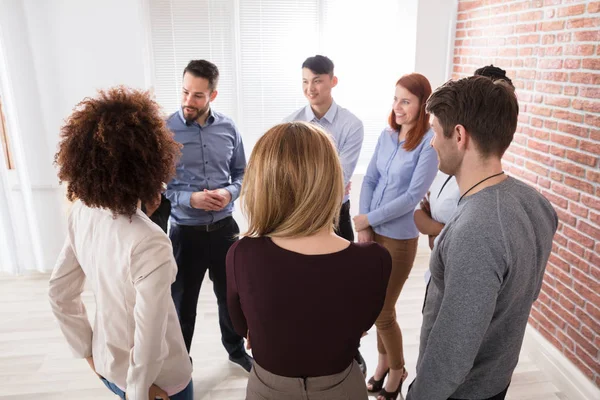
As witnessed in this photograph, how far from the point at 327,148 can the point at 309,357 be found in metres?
0.55

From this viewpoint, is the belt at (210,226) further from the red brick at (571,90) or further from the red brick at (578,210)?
the red brick at (571,90)

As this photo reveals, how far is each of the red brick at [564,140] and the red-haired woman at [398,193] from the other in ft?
2.90

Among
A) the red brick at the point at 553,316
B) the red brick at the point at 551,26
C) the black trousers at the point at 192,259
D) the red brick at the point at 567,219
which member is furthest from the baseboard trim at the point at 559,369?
the black trousers at the point at 192,259

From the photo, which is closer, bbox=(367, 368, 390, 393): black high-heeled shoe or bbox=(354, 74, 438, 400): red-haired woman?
bbox=(354, 74, 438, 400): red-haired woman

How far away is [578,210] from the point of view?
2.46 metres

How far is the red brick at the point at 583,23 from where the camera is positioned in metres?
2.28

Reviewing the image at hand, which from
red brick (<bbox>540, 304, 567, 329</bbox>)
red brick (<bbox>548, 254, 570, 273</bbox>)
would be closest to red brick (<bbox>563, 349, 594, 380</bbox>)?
red brick (<bbox>540, 304, 567, 329</bbox>)

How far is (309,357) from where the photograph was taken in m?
1.17

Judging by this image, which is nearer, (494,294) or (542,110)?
(494,294)

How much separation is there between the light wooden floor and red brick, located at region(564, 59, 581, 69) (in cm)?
178

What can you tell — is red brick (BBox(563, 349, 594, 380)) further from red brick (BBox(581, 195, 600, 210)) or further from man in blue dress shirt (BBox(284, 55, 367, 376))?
man in blue dress shirt (BBox(284, 55, 367, 376))

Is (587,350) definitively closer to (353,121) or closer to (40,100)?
(353,121)

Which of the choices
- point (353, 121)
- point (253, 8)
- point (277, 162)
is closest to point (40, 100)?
point (253, 8)

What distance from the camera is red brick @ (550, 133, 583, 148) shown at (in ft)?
8.12
